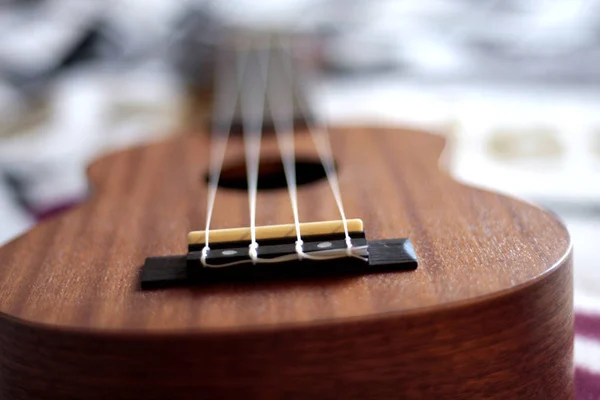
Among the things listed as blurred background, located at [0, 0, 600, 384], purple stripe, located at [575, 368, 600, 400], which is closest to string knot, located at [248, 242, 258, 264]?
purple stripe, located at [575, 368, 600, 400]

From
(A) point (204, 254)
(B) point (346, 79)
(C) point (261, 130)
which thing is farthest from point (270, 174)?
(B) point (346, 79)

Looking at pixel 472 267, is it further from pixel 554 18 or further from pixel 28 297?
pixel 554 18

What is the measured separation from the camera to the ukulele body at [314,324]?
0.45 metres

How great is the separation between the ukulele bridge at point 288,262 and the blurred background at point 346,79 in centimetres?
51

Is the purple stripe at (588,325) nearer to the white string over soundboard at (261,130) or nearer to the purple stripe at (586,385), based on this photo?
the purple stripe at (586,385)

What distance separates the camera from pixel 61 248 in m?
0.60

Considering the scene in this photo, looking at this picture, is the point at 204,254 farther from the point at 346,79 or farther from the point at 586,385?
the point at 346,79

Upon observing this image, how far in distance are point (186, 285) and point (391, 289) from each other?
0.13 metres

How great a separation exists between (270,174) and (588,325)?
358 mm

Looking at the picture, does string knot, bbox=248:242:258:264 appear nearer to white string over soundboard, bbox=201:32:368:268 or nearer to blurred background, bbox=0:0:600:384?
white string over soundboard, bbox=201:32:368:268

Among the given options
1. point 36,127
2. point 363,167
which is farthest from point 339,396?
point 36,127

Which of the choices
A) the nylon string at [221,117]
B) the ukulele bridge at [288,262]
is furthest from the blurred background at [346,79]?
the ukulele bridge at [288,262]

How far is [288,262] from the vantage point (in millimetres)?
509

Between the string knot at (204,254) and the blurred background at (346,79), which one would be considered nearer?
the string knot at (204,254)
